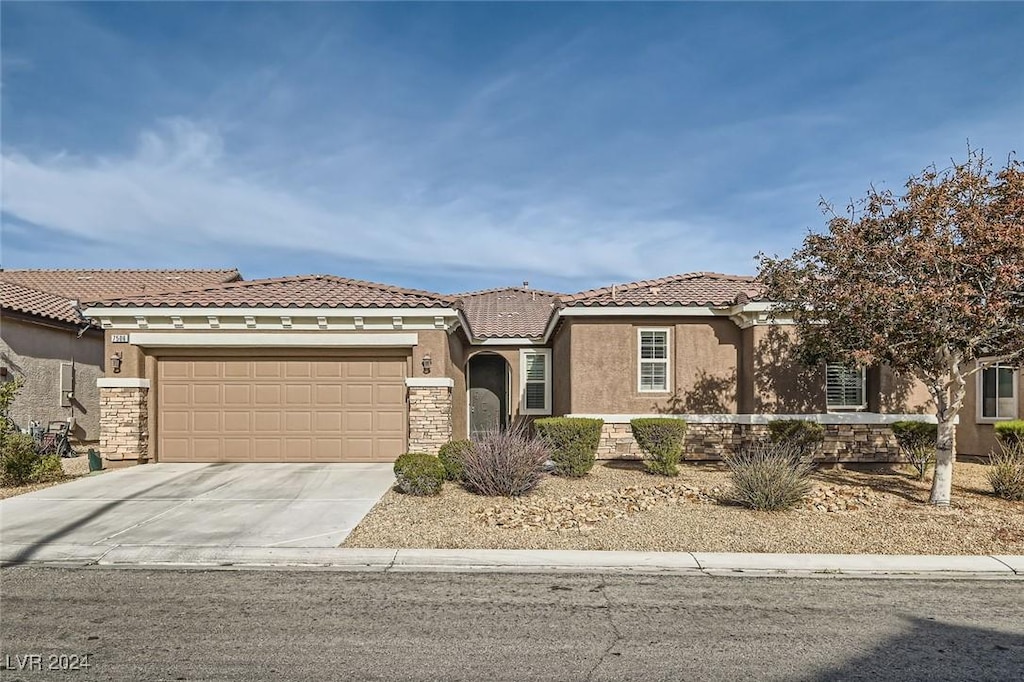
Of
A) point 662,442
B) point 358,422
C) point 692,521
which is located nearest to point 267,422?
point 358,422

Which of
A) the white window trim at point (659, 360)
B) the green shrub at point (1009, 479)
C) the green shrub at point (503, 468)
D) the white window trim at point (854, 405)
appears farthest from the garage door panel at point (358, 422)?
the green shrub at point (1009, 479)

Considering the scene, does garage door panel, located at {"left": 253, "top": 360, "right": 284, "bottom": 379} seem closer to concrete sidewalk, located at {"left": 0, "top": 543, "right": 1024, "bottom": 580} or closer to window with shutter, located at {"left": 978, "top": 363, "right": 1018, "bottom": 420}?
concrete sidewalk, located at {"left": 0, "top": 543, "right": 1024, "bottom": 580}

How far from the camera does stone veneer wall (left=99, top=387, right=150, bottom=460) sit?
13820 millimetres

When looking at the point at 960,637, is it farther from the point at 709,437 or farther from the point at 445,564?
the point at 709,437

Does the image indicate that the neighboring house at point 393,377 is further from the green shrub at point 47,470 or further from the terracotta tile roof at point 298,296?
the green shrub at point 47,470

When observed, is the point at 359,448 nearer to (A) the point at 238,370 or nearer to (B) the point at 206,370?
(A) the point at 238,370

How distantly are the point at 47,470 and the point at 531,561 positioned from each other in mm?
9607

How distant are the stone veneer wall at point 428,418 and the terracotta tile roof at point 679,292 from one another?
3.74 metres

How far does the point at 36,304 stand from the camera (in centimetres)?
1738

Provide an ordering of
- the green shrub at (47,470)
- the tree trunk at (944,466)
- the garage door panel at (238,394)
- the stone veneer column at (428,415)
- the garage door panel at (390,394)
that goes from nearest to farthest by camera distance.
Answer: the tree trunk at (944,466)
the green shrub at (47,470)
the stone veneer column at (428,415)
the garage door panel at (238,394)
the garage door panel at (390,394)

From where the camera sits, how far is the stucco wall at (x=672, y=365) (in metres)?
15.5

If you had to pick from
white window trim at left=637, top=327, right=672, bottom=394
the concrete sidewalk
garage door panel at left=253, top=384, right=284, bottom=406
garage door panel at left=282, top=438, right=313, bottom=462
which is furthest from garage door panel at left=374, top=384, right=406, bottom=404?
the concrete sidewalk

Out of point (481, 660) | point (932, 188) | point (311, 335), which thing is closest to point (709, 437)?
point (932, 188)

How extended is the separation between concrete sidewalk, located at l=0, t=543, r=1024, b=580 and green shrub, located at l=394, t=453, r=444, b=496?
8.92 ft
